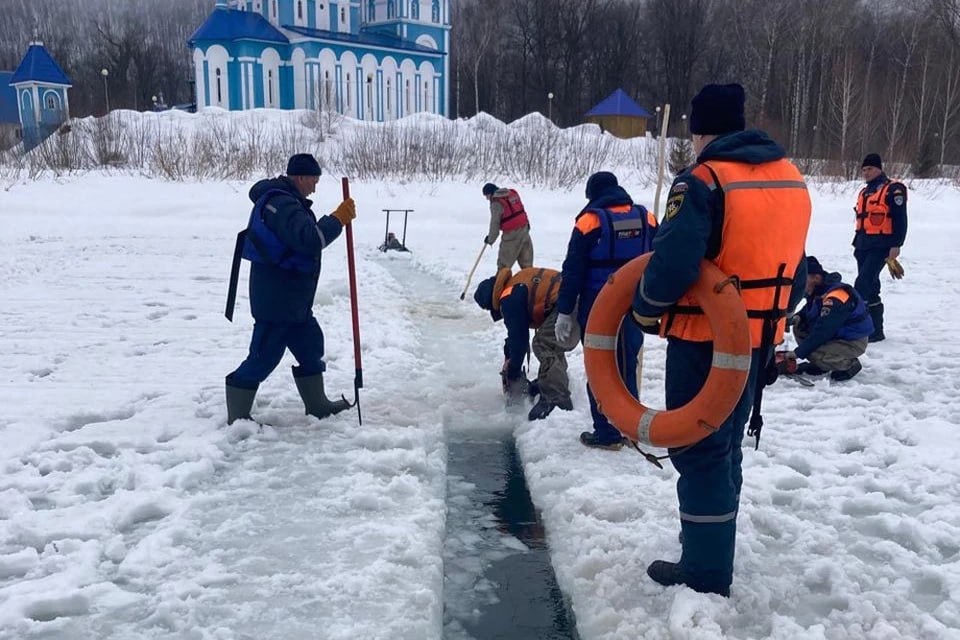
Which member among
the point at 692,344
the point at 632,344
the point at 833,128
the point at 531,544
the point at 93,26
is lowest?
the point at 531,544

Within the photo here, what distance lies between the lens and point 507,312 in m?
5.27

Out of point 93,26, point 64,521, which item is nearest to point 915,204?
point 64,521

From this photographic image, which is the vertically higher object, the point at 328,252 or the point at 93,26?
the point at 93,26

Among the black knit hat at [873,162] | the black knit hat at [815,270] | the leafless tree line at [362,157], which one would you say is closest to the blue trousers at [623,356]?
the black knit hat at [815,270]

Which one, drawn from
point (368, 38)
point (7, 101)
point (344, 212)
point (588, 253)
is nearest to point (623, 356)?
point (588, 253)

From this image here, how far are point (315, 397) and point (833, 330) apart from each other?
12.8 ft

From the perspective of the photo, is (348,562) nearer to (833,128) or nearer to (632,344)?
(632,344)

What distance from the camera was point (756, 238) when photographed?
273cm

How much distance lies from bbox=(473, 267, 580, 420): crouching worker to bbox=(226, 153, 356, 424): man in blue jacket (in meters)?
1.23

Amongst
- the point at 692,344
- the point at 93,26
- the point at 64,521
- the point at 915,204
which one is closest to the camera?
the point at 692,344

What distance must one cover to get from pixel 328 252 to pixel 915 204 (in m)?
13.8

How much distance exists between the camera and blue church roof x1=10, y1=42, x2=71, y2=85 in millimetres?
39281

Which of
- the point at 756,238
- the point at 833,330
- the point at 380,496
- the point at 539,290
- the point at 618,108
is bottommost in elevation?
the point at 380,496

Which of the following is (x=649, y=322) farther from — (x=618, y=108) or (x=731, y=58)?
(x=731, y=58)
